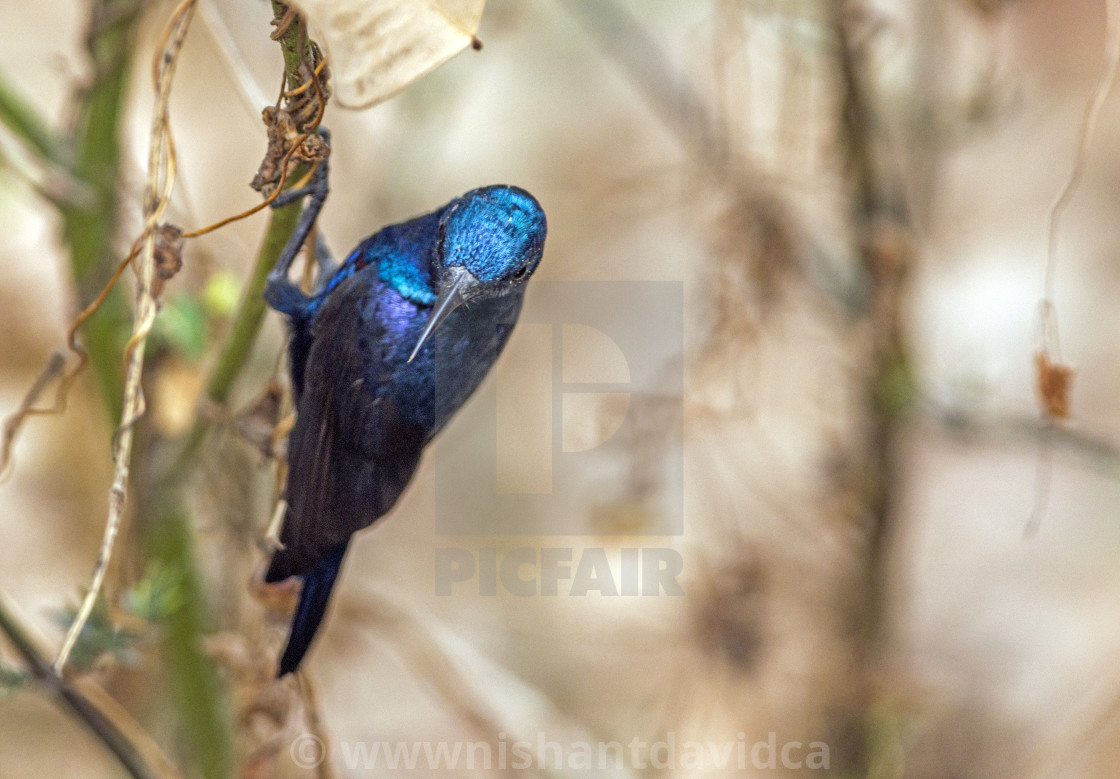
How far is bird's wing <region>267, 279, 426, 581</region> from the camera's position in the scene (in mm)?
1765

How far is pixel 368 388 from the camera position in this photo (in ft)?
5.80

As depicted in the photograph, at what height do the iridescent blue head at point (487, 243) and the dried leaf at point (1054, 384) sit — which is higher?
the iridescent blue head at point (487, 243)

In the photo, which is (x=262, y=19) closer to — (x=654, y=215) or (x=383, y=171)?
(x=383, y=171)

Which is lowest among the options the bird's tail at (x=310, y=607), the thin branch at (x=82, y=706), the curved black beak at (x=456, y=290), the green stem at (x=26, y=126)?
the thin branch at (x=82, y=706)

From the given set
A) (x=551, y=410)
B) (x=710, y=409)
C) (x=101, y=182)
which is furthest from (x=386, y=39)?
(x=551, y=410)

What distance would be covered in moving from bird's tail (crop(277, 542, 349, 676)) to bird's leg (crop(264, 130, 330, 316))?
48 centimetres

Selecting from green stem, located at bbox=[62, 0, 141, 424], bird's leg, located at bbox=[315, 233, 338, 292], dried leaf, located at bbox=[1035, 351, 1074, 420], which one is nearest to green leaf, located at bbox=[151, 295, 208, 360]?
green stem, located at bbox=[62, 0, 141, 424]

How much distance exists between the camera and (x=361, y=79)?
1144 mm

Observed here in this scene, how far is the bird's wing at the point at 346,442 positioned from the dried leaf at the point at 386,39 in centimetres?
70

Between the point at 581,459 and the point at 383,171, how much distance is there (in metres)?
1.43

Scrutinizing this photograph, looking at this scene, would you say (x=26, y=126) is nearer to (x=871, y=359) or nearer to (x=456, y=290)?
(x=456, y=290)

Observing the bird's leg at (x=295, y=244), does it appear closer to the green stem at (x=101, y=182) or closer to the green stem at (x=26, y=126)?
the green stem at (x=101, y=182)

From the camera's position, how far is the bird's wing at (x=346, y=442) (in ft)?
5.79

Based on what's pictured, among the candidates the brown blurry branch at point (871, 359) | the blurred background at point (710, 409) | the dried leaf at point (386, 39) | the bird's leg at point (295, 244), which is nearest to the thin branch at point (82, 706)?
the blurred background at point (710, 409)
